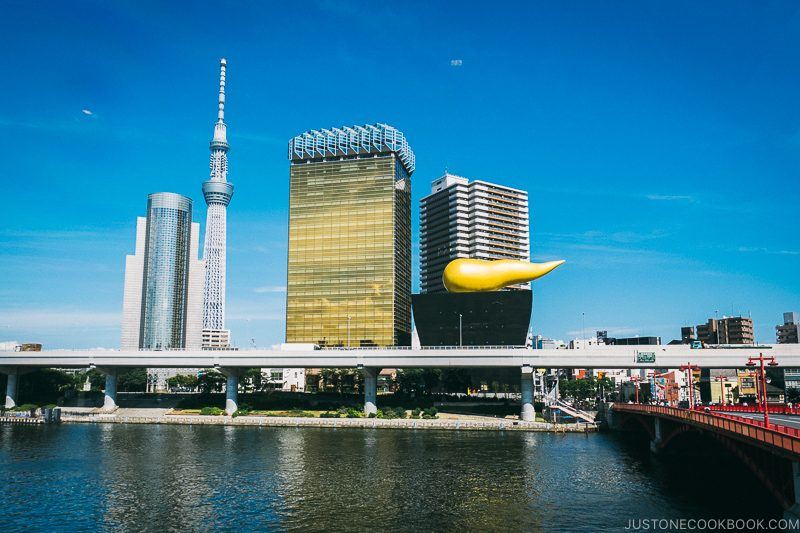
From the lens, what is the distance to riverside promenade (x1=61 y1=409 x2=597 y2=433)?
101438 mm

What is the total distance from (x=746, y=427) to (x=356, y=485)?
31.0m

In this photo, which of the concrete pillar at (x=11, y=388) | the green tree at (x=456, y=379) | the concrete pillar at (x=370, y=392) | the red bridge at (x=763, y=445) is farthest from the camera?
the green tree at (x=456, y=379)

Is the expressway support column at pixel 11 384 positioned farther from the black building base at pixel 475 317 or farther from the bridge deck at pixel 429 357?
the black building base at pixel 475 317

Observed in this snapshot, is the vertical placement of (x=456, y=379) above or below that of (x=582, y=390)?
above

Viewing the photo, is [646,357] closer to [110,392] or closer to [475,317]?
[475,317]

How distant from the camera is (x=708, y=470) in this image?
63812mm

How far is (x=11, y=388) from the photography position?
134m

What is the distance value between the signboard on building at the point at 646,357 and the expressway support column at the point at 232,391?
241 feet

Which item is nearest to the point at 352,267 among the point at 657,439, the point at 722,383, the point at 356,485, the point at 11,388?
the point at 11,388

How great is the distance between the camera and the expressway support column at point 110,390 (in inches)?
5049

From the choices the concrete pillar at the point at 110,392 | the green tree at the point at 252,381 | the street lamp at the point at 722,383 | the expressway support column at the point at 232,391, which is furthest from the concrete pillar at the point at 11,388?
the street lamp at the point at 722,383

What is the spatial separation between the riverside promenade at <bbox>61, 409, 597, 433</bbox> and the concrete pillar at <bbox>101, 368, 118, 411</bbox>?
6.85 metres

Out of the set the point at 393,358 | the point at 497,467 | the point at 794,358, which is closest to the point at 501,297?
the point at 393,358

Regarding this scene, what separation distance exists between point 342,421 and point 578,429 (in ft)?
126
